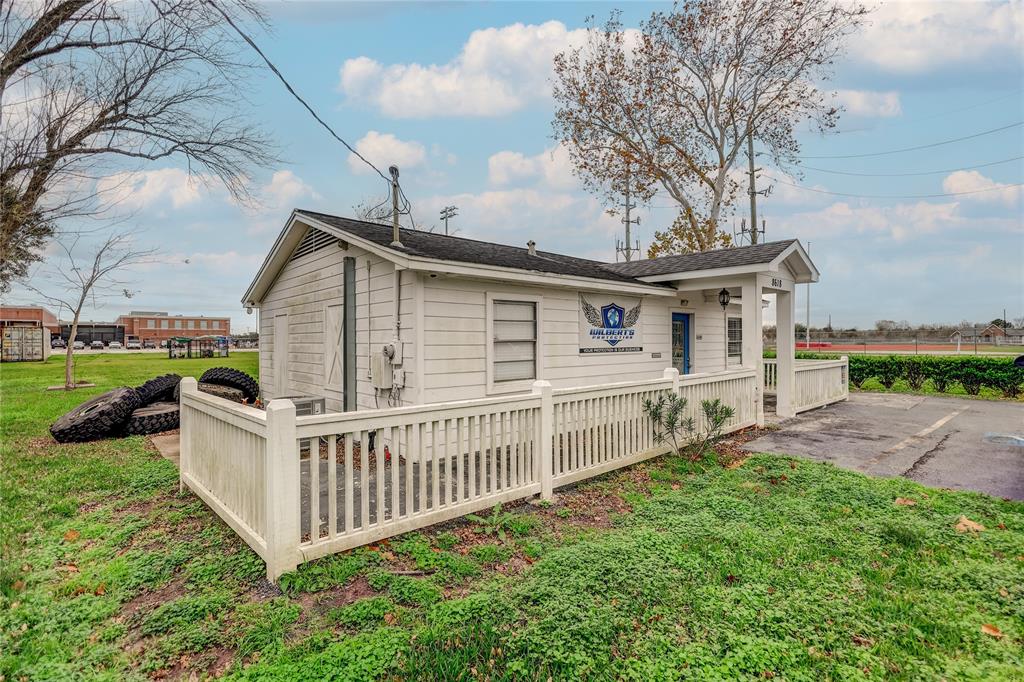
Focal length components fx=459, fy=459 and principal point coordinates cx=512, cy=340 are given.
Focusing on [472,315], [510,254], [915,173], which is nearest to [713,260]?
[510,254]

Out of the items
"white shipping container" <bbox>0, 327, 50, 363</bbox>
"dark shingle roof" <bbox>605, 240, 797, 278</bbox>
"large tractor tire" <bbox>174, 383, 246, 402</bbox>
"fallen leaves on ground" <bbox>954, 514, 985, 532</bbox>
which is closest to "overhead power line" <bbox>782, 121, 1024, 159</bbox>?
"dark shingle roof" <bbox>605, 240, 797, 278</bbox>

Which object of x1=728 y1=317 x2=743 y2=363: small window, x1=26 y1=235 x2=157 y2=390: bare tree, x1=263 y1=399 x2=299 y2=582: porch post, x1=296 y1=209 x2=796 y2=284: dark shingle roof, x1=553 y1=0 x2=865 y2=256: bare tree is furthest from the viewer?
x1=553 y1=0 x2=865 y2=256: bare tree

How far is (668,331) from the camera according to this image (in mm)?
10164

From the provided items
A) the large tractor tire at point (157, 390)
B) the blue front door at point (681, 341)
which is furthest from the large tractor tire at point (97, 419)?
the blue front door at point (681, 341)

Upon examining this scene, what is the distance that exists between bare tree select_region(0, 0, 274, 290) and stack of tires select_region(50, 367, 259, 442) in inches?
134

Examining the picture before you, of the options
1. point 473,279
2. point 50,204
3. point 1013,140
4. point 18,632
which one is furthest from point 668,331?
point 1013,140

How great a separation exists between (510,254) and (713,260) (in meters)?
4.35

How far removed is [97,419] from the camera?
25.0ft

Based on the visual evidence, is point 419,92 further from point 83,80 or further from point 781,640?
point 781,640

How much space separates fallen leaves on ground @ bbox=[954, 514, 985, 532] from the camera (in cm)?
395

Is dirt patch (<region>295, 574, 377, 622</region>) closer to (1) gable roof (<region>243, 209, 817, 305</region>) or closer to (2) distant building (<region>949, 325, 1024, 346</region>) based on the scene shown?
(1) gable roof (<region>243, 209, 817, 305</region>)

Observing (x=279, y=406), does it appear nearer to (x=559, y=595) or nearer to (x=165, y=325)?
(x=559, y=595)

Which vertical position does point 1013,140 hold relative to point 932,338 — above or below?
above

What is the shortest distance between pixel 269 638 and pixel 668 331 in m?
9.21
